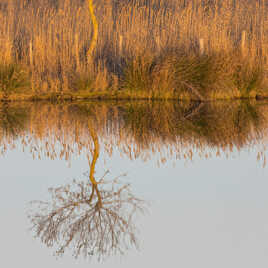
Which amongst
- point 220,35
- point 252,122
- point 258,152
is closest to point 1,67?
point 220,35

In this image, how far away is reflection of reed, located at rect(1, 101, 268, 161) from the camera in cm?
770

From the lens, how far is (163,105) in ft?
42.6

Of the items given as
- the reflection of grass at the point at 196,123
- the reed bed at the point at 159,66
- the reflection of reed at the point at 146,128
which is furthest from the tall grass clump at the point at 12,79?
the reflection of grass at the point at 196,123

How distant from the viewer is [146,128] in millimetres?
9344

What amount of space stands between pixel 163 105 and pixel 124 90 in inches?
65.8

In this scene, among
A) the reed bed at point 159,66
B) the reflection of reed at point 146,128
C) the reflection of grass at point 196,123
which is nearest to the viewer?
the reflection of reed at point 146,128

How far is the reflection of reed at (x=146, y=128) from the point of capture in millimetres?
7703

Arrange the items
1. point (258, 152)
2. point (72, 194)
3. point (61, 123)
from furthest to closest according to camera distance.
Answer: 1. point (61, 123)
2. point (258, 152)
3. point (72, 194)

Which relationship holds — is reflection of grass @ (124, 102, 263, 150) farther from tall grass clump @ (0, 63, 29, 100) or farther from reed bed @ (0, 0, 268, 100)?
tall grass clump @ (0, 63, 29, 100)

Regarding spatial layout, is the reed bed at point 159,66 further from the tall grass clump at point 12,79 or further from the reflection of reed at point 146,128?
the reflection of reed at point 146,128

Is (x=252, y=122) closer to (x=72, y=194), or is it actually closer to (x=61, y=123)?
(x=61, y=123)

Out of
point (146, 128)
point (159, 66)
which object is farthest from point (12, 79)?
point (146, 128)

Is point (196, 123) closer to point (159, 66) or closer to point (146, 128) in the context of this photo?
point (146, 128)

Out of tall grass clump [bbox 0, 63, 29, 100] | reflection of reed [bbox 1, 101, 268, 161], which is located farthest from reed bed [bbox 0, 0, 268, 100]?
reflection of reed [bbox 1, 101, 268, 161]
